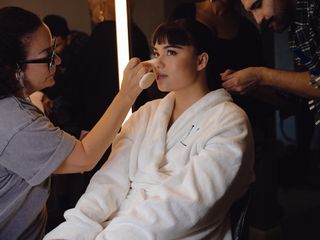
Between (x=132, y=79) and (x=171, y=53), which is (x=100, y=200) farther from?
(x=171, y=53)

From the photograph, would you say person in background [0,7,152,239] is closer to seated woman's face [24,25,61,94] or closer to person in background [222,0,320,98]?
seated woman's face [24,25,61,94]

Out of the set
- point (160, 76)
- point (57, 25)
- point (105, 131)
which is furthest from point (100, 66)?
point (105, 131)

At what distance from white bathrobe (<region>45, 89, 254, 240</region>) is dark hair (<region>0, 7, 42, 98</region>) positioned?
0.41 m

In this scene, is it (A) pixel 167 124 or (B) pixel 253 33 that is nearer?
(A) pixel 167 124

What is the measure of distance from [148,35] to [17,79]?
730 mm

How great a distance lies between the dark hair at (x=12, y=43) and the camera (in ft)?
3.67

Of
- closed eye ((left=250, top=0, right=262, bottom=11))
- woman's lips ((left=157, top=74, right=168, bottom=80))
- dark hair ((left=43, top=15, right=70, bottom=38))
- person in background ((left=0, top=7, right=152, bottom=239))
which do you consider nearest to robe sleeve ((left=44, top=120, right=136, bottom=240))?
person in background ((left=0, top=7, right=152, bottom=239))

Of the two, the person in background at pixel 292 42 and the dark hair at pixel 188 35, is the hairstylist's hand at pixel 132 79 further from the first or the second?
the person in background at pixel 292 42

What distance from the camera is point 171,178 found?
1098 mm

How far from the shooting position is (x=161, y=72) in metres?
1.31

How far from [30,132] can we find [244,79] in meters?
0.67

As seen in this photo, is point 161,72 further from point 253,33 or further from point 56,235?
point 56,235

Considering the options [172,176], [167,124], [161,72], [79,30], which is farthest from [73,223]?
[79,30]

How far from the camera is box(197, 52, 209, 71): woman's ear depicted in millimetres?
1296
